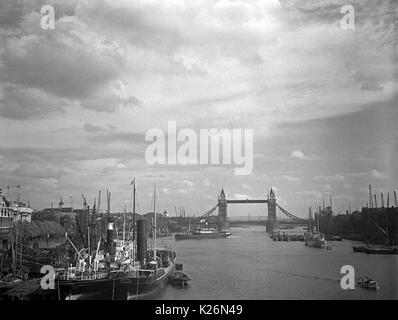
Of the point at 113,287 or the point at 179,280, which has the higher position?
the point at 113,287

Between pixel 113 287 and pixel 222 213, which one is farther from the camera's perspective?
pixel 222 213

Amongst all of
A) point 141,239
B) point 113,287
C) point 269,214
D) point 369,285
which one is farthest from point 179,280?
point 269,214

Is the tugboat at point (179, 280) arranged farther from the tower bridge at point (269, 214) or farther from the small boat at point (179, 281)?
the tower bridge at point (269, 214)

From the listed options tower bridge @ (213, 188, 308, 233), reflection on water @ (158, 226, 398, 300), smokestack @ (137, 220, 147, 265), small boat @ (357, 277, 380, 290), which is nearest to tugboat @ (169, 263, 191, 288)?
reflection on water @ (158, 226, 398, 300)

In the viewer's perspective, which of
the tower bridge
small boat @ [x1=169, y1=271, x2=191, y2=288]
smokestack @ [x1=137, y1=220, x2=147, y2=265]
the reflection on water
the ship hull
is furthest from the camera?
the tower bridge

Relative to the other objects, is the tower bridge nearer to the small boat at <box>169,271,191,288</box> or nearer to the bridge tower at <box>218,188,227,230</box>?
the bridge tower at <box>218,188,227,230</box>

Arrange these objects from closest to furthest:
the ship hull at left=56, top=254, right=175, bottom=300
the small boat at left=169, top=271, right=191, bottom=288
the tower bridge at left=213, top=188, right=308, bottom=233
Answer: the ship hull at left=56, top=254, right=175, bottom=300
the small boat at left=169, top=271, right=191, bottom=288
the tower bridge at left=213, top=188, right=308, bottom=233

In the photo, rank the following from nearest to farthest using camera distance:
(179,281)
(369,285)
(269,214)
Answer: (369,285) → (179,281) → (269,214)

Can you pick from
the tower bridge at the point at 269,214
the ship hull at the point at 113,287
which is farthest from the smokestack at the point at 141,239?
the tower bridge at the point at 269,214

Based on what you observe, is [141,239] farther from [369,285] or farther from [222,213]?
[222,213]
